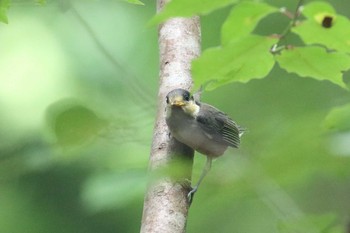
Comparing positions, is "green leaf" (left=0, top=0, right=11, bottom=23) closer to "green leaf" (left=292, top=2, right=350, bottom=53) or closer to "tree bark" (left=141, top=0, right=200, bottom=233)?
"tree bark" (left=141, top=0, right=200, bottom=233)

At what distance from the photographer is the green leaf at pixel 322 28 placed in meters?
A: 0.69

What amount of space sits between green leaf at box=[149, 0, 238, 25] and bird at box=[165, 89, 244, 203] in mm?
722

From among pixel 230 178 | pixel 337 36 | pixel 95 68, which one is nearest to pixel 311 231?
pixel 230 178

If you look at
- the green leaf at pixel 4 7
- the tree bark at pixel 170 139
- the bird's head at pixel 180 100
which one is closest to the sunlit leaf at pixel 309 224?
the tree bark at pixel 170 139

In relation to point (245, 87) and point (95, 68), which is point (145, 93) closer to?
point (245, 87)

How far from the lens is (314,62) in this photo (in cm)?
76

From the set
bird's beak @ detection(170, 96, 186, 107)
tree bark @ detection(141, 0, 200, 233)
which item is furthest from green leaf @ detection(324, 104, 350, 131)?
bird's beak @ detection(170, 96, 186, 107)

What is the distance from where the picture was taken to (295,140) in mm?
586

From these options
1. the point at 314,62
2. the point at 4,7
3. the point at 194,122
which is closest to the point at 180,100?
the point at 194,122

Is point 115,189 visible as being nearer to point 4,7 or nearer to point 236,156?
point 236,156

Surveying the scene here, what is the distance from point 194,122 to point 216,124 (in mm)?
88

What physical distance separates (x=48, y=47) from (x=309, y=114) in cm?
195

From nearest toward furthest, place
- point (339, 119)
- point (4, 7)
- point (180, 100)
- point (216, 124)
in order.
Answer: point (339, 119)
point (4, 7)
point (180, 100)
point (216, 124)

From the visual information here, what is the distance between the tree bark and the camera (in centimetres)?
132
